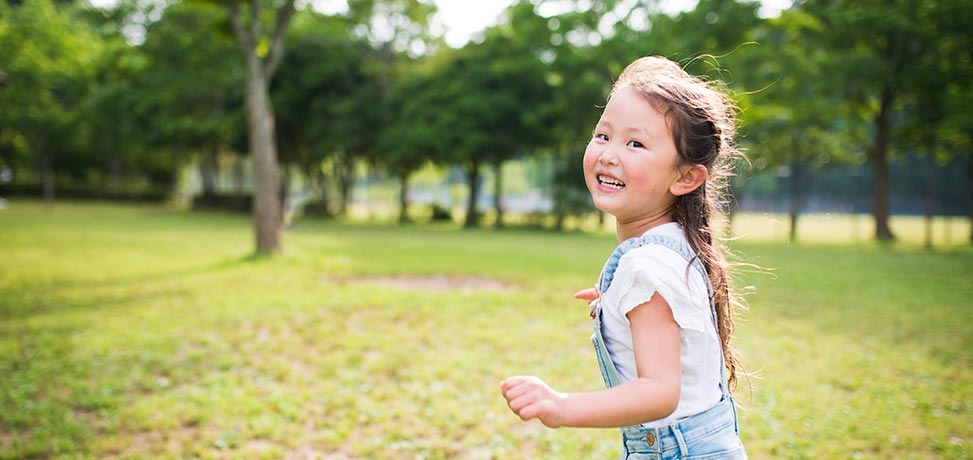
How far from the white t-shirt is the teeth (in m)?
0.13

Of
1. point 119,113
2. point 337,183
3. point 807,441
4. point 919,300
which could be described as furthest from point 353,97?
point 807,441

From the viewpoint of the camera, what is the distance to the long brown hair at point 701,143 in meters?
1.42

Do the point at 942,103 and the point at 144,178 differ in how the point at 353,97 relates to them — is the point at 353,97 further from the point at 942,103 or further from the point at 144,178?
the point at 144,178

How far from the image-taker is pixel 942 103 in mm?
16609

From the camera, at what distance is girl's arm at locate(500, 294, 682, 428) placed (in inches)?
48.0

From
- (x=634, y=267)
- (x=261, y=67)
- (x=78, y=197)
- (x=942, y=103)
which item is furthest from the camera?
(x=78, y=197)

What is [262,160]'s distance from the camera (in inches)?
449

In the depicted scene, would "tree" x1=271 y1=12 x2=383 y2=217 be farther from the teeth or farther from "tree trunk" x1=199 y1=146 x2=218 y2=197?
the teeth

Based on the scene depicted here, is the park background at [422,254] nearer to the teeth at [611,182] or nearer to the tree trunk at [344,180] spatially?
the tree trunk at [344,180]

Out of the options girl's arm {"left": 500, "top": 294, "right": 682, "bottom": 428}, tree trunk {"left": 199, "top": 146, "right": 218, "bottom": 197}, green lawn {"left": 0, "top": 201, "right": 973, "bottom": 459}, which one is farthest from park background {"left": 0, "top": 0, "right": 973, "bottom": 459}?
tree trunk {"left": 199, "top": 146, "right": 218, "bottom": 197}

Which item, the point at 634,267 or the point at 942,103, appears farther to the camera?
the point at 942,103

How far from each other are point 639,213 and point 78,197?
46240mm

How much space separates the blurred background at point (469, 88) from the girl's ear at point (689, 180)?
1100cm

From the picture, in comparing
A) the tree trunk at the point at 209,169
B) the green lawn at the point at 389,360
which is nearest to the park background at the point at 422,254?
the green lawn at the point at 389,360
